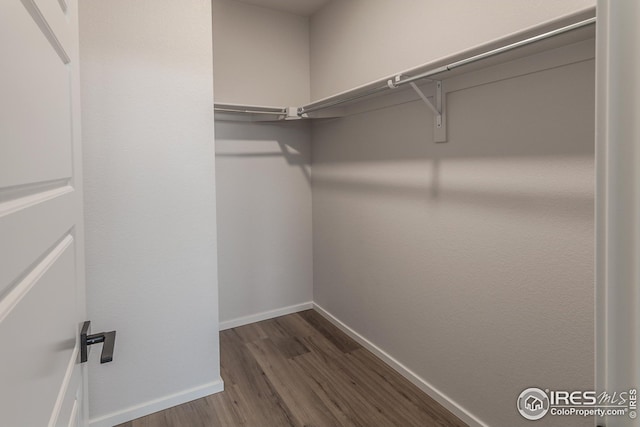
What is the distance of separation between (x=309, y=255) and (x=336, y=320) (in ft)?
2.10

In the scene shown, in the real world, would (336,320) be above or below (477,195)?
below

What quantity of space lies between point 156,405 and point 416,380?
1.48m

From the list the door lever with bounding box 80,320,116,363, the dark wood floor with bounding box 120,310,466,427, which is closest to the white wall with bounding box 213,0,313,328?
the dark wood floor with bounding box 120,310,466,427

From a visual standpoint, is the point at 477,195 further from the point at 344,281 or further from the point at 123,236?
the point at 123,236

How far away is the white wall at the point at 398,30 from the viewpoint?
56.0 inches

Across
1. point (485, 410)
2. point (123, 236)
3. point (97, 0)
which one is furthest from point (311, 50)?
point (485, 410)

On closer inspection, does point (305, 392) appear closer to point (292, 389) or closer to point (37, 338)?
point (292, 389)

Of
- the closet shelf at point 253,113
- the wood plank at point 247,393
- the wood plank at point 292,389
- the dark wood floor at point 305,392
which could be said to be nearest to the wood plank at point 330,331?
the dark wood floor at point 305,392

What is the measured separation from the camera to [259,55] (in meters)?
2.76

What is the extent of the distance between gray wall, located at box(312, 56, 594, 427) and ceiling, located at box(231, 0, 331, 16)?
103cm

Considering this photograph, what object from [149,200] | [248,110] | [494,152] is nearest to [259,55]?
[248,110]

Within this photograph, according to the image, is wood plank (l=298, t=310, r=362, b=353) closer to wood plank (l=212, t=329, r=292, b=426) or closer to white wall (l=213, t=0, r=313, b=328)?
white wall (l=213, t=0, r=313, b=328)

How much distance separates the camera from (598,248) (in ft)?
1.25

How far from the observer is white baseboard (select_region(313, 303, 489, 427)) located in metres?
1.72
